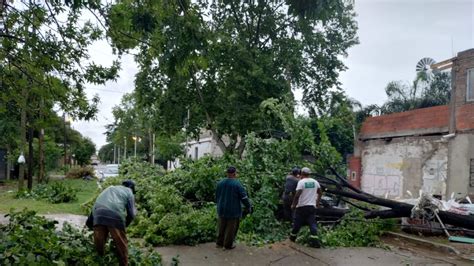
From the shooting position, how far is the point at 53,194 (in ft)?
50.7

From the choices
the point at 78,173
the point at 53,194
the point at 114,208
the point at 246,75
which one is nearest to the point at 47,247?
the point at 114,208

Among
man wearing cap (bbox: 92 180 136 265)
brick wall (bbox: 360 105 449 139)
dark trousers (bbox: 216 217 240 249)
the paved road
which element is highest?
brick wall (bbox: 360 105 449 139)

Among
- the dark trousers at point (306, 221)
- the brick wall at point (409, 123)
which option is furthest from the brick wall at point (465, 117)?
the dark trousers at point (306, 221)

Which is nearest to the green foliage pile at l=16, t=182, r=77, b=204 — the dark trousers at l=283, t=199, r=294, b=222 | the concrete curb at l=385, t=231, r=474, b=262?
the dark trousers at l=283, t=199, r=294, b=222

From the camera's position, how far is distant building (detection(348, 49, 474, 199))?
14953 mm

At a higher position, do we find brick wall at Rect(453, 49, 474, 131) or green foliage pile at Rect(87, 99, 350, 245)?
brick wall at Rect(453, 49, 474, 131)

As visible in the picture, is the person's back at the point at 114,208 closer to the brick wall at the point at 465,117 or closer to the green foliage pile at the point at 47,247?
the green foliage pile at the point at 47,247

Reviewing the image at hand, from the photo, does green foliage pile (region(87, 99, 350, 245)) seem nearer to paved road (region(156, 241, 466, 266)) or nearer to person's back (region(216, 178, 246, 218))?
paved road (region(156, 241, 466, 266))

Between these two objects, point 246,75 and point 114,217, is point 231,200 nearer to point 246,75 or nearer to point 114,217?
point 114,217

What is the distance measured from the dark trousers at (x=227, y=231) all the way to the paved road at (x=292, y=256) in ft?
0.56

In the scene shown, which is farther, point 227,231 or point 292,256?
point 227,231

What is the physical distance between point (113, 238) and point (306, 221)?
4453 millimetres

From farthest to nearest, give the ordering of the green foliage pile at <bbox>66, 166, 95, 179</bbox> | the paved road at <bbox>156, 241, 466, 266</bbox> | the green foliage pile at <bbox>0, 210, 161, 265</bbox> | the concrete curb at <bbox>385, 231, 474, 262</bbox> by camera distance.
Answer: the green foliage pile at <bbox>66, 166, 95, 179</bbox>, the concrete curb at <bbox>385, 231, 474, 262</bbox>, the paved road at <bbox>156, 241, 466, 266</bbox>, the green foliage pile at <bbox>0, 210, 161, 265</bbox>

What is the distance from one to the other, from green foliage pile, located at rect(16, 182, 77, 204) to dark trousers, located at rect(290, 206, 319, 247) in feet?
33.4
